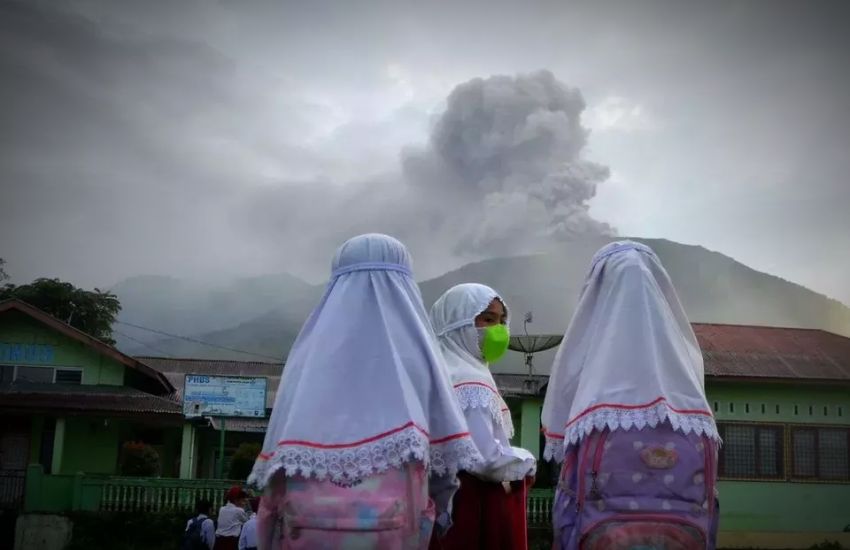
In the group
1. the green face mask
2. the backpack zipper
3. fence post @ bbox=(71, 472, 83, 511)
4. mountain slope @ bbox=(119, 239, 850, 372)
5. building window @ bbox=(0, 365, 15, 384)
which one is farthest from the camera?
mountain slope @ bbox=(119, 239, 850, 372)

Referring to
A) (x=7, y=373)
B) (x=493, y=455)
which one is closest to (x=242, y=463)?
(x=7, y=373)

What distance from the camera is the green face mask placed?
499cm

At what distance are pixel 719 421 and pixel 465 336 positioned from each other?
15349 millimetres

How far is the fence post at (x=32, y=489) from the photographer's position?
58.4ft

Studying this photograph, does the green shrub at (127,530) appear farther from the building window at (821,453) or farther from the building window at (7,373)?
the building window at (821,453)

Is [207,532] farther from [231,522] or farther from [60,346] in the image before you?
[60,346]

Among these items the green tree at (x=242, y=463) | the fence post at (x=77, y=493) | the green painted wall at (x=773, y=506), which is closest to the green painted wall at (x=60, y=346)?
the green tree at (x=242, y=463)

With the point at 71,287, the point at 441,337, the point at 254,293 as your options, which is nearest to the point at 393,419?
the point at 441,337

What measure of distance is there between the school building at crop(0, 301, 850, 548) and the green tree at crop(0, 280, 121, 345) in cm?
1704

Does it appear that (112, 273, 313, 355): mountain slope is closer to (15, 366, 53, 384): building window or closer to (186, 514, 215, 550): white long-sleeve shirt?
(15, 366, 53, 384): building window

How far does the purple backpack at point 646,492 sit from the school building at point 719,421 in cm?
1569

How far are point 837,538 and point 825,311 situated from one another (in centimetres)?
5679

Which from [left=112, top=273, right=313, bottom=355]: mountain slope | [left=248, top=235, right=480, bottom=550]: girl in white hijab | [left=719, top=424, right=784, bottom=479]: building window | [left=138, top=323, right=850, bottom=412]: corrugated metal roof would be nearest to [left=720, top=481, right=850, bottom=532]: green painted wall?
[left=719, top=424, right=784, bottom=479]: building window

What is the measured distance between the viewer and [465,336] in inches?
198
